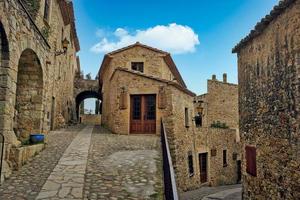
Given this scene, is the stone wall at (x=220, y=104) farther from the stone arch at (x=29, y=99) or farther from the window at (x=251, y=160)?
the stone arch at (x=29, y=99)

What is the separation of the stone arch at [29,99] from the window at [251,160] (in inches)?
276

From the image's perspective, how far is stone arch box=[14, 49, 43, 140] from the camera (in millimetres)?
8500

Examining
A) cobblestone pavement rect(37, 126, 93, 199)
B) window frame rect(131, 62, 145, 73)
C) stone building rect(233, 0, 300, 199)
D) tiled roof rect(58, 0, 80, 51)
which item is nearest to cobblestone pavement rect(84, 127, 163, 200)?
cobblestone pavement rect(37, 126, 93, 199)

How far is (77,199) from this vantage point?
4.84 metres

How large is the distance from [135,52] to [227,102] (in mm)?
11350

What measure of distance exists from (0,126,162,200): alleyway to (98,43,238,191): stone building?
11.9 feet

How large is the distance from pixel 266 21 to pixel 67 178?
684cm

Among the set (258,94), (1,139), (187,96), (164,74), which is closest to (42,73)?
(1,139)

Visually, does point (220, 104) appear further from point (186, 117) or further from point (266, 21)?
point (266, 21)

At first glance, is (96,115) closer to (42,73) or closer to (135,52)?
(135,52)

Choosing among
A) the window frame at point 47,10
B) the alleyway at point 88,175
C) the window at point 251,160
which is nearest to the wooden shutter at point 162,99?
the alleyway at point 88,175

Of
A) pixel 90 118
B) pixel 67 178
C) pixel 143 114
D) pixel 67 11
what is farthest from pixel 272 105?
pixel 90 118

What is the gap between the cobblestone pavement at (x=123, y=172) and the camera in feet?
17.2

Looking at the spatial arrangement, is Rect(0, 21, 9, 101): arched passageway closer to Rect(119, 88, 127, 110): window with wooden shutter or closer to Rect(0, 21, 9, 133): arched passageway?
Rect(0, 21, 9, 133): arched passageway
